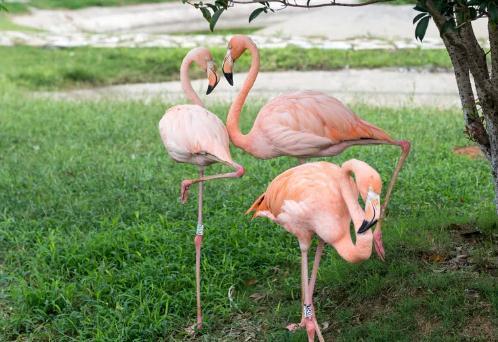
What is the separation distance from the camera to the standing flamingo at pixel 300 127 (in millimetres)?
4617

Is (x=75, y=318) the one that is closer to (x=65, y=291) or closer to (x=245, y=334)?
(x=65, y=291)

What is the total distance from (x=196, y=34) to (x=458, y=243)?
971 cm

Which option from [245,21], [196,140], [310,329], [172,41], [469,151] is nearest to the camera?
[310,329]

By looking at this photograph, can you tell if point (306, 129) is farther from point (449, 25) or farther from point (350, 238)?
point (449, 25)

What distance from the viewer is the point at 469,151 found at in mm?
6867

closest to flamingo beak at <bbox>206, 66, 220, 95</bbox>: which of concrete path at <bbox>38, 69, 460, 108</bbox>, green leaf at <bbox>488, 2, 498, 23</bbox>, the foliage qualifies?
the foliage

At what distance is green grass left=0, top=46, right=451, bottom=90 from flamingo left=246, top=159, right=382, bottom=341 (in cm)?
683

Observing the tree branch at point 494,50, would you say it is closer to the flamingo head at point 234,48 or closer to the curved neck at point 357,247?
the curved neck at point 357,247

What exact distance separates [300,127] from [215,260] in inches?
37.3

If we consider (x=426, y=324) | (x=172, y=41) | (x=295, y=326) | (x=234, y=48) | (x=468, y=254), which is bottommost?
(x=295, y=326)

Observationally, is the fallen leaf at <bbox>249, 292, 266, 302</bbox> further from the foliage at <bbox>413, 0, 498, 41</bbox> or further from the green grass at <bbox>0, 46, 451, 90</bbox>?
the green grass at <bbox>0, 46, 451, 90</bbox>

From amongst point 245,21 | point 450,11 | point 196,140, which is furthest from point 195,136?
point 245,21

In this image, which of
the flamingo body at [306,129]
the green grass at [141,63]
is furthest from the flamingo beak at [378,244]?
the green grass at [141,63]

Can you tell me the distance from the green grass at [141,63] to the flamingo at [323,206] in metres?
6.83
